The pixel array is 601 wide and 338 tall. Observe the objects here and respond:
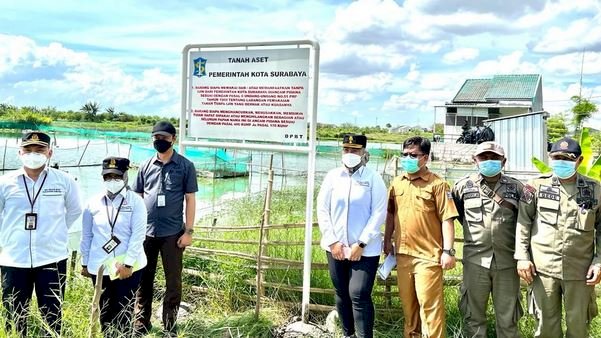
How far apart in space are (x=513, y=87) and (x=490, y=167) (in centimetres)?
3367

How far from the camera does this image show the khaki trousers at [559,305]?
9.73 ft

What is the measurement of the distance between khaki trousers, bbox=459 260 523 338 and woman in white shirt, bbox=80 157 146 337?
2228mm

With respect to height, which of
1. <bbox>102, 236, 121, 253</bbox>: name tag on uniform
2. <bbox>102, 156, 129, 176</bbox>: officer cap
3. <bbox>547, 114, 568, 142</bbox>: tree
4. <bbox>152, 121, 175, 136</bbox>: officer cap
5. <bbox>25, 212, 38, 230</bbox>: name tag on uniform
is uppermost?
<bbox>547, 114, 568, 142</bbox>: tree

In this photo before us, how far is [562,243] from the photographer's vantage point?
2959 millimetres

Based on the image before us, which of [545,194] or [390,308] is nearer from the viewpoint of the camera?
[545,194]

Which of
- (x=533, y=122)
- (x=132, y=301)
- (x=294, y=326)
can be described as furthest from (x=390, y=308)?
(x=533, y=122)

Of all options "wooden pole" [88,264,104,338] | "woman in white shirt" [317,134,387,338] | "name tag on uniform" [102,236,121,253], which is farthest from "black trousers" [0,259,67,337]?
"woman in white shirt" [317,134,387,338]

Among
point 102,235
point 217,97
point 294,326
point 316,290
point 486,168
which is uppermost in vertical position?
point 217,97

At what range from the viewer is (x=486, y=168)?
3.17m

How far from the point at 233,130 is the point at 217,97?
35 centimetres

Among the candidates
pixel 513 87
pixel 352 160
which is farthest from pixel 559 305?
pixel 513 87

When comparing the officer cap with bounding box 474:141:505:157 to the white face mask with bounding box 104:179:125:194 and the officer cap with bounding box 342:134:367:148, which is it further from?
the white face mask with bounding box 104:179:125:194

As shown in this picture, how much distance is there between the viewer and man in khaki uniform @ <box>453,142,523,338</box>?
10.2 ft

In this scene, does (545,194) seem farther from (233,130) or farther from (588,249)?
(233,130)
